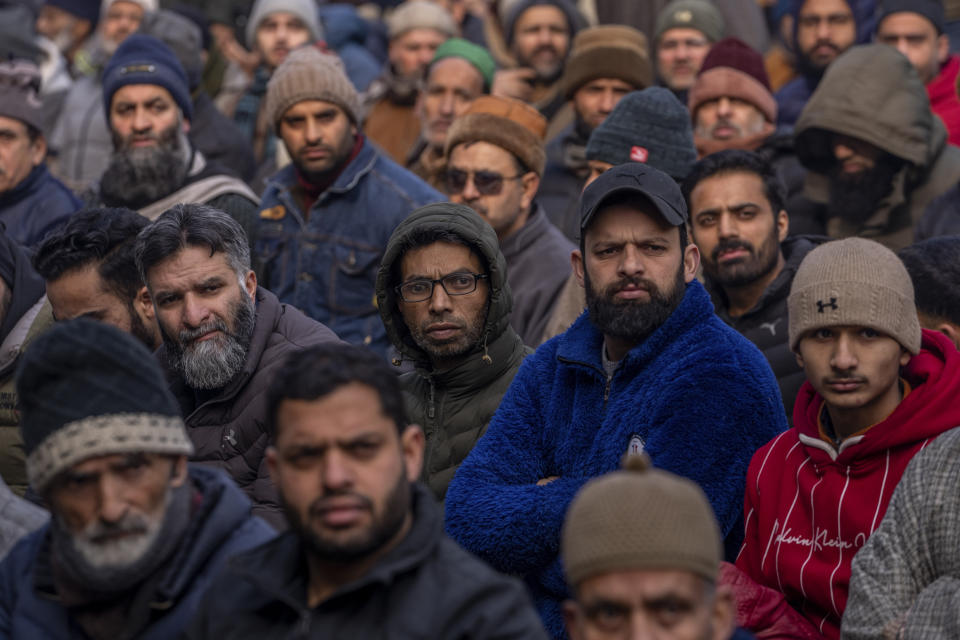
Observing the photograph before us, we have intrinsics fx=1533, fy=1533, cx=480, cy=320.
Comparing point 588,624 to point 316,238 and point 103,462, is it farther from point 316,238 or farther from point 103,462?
point 316,238

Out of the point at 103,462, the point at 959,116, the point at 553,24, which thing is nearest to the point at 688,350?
the point at 103,462

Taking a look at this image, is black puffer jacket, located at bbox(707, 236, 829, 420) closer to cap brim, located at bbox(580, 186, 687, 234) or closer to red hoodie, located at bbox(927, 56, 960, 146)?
cap brim, located at bbox(580, 186, 687, 234)

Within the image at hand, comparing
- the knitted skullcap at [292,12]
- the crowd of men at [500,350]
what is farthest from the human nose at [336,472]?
the knitted skullcap at [292,12]

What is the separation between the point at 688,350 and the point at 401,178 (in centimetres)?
337

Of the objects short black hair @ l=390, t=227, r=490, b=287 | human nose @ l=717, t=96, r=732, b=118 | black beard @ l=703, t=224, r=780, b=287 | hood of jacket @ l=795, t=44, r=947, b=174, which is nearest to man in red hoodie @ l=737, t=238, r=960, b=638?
short black hair @ l=390, t=227, r=490, b=287

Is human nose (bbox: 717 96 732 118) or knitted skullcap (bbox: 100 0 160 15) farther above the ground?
knitted skullcap (bbox: 100 0 160 15)

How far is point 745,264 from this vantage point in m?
7.07

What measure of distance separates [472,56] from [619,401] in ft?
16.6

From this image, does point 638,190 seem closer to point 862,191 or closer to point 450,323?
point 450,323

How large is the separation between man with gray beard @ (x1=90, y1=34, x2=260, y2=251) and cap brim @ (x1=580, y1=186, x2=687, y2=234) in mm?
3198

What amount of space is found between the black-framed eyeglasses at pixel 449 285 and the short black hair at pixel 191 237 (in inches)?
27.9

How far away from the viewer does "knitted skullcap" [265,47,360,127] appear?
28.0 feet

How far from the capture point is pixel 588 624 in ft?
12.3

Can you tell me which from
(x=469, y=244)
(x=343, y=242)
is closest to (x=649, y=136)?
(x=343, y=242)
